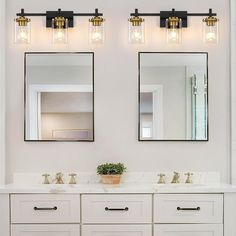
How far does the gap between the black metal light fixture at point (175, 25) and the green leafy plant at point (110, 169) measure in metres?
0.96

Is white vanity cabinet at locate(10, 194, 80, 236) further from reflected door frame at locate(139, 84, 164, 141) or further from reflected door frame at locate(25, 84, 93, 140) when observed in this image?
reflected door frame at locate(139, 84, 164, 141)

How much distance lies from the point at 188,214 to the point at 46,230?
1.00 metres

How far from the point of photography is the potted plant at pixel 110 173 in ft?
11.1

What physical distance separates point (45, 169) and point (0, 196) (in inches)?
18.7

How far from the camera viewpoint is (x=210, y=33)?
3.53 meters

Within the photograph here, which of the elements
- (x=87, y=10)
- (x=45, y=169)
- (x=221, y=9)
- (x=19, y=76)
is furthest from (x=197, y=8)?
(x=45, y=169)

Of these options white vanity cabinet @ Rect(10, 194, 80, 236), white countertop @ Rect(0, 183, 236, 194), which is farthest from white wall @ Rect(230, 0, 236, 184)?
white vanity cabinet @ Rect(10, 194, 80, 236)

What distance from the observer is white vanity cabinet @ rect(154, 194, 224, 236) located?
3.21 m

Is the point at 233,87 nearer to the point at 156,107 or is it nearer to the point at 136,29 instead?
the point at 156,107

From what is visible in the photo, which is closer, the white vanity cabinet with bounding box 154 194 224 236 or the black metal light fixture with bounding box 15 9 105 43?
the white vanity cabinet with bounding box 154 194 224 236

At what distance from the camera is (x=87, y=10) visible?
3.63 m

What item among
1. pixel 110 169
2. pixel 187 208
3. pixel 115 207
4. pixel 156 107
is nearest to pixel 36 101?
pixel 110 169

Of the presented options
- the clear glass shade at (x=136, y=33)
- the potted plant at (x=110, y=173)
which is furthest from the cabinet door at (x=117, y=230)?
the clear glass shade at (x=136, y=33)

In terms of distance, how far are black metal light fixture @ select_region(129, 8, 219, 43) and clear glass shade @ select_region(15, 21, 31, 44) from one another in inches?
31.2
